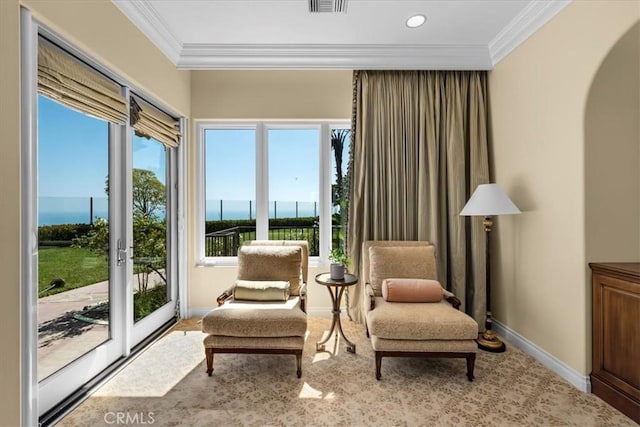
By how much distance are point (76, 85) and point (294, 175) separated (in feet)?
7.26

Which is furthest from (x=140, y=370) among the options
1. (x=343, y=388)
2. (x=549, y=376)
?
(x=549, y=376)

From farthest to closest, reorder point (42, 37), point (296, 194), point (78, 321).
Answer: point (296, 194) → point (78, 321) → point (42, 37)

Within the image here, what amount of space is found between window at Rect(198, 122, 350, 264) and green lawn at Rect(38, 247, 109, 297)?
1.44m

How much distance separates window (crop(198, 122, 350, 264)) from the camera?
3.77m

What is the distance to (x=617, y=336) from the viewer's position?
2051 millimetres

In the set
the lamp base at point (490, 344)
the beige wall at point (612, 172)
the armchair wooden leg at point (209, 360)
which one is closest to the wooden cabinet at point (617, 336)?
the beige wall at point (612, 172)

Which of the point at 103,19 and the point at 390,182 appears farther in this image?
the point at 390,182

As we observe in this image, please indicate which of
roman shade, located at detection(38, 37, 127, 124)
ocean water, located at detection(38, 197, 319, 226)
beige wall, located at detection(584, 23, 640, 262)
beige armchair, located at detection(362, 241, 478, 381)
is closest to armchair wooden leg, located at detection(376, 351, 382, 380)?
beige armchair, located at detection(362, 241, 478, 381)

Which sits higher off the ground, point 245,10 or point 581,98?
point 245,10

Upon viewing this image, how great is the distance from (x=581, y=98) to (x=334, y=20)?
202 cm

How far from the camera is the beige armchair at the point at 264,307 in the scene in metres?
2.38

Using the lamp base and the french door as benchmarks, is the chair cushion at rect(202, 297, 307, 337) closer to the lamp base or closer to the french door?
the french door

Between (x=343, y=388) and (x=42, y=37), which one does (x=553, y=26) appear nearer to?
(x=343, y=388)

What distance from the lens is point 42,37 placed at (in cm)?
185
